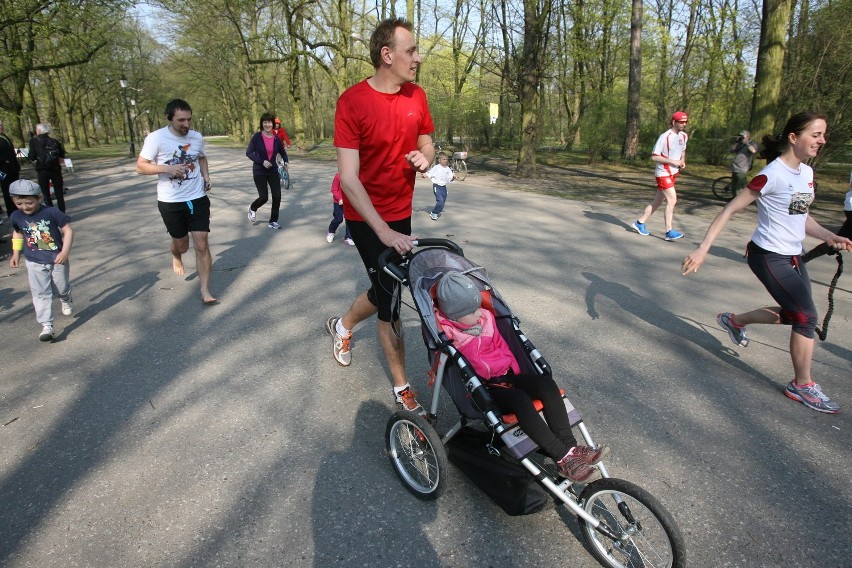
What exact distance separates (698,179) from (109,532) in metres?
17.5

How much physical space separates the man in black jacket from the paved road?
5.46 meters

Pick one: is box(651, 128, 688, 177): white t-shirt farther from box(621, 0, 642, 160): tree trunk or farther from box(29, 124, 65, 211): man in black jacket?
box(621, 0, 642, 160): tree trunk

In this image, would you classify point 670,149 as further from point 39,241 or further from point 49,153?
point 49,153

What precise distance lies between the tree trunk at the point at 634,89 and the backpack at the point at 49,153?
19.3 m

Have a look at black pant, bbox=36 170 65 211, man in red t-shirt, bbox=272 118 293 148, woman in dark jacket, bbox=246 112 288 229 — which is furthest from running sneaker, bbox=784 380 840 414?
black pant, bbox=36 170 65 211

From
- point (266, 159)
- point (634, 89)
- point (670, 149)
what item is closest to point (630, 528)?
point (670, 149)

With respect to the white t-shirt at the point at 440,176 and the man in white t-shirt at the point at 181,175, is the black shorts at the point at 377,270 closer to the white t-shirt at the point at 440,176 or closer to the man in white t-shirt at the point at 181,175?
the man in white t-shirt at the point at 181,175

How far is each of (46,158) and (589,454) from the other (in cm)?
1236

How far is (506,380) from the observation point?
8.42ft

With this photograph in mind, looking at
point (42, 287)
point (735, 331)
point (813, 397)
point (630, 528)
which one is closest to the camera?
point (630, 528)

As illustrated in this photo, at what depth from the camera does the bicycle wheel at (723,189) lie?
12.5 metres

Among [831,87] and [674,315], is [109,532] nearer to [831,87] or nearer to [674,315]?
[674,315]

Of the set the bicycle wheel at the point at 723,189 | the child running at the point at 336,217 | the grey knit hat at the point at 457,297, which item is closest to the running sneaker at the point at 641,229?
the child running at the point at 336,217

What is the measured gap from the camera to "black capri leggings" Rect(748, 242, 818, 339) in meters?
3.55
